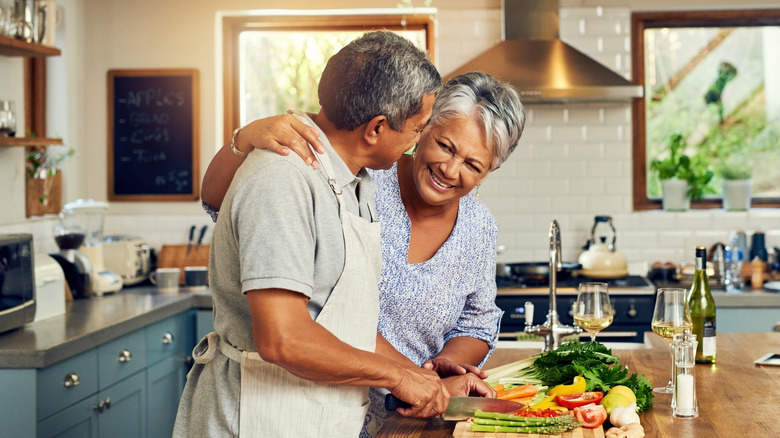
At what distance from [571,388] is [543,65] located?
2.98 metres

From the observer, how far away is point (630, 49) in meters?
5.02

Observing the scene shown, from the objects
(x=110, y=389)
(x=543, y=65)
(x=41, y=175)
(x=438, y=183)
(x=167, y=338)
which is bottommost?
(x=110, y=389)

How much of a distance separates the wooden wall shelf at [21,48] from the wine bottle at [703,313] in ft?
9.02

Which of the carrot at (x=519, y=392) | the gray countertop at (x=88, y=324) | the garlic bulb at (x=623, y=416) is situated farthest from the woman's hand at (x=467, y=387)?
the gray countertop at (x=88, y=324)

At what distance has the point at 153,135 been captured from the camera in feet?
16.6

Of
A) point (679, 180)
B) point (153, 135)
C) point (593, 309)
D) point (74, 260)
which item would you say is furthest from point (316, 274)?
point (679, 180)

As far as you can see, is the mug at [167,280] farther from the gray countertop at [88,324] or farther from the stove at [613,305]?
the stove at [613,305]

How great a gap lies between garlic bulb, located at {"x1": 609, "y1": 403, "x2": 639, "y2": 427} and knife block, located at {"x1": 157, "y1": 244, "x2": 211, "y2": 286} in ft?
11.3

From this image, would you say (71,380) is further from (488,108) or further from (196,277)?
(488,108)

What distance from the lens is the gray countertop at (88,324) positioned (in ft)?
9.27

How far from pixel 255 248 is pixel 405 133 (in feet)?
1.33

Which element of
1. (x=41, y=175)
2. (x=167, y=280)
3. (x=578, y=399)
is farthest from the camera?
(x=167, y=280)

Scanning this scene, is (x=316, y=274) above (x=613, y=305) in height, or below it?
above

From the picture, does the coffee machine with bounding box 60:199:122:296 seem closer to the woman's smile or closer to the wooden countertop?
the wooden countertop
